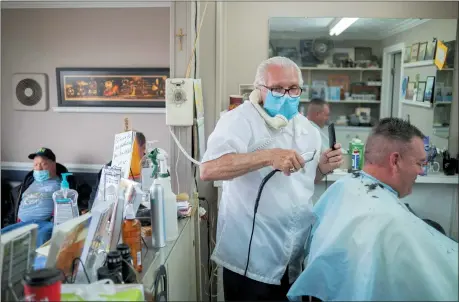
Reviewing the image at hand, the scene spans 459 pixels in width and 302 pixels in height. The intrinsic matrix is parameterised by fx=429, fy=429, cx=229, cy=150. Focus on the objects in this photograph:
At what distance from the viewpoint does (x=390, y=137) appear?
54.2 inches

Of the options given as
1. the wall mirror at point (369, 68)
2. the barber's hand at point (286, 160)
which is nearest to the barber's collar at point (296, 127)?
the barber's hand at point (286, 160)

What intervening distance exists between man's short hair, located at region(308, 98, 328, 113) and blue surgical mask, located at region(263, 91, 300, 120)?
175cm

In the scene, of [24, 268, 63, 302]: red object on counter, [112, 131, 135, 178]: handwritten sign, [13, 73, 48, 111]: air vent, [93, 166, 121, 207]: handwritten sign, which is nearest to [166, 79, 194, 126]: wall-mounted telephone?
[112, 131, 135, 178]: handwritten sign

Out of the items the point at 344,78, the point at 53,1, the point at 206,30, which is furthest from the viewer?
the point at 53,1

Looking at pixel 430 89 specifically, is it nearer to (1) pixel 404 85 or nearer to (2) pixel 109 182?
(1) pixel 404 85

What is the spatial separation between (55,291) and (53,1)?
3933 mm

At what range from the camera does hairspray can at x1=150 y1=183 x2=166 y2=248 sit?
1486 millimetres

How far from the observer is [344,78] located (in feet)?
11.3

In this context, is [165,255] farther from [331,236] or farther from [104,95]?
[104,95]

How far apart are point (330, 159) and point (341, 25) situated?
1894 millimetres

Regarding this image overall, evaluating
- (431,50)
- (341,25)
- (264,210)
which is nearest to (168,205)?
(264,210)

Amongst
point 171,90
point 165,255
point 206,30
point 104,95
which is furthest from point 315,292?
Answer: point 104,95

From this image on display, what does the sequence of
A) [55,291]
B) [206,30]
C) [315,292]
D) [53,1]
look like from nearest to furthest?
1. [55,291]
2. [315,292]
3. [206,30]
4. [53,1]

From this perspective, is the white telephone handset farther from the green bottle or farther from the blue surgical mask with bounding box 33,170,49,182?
the blue surgical mask with bounding box 33,170,49,182
